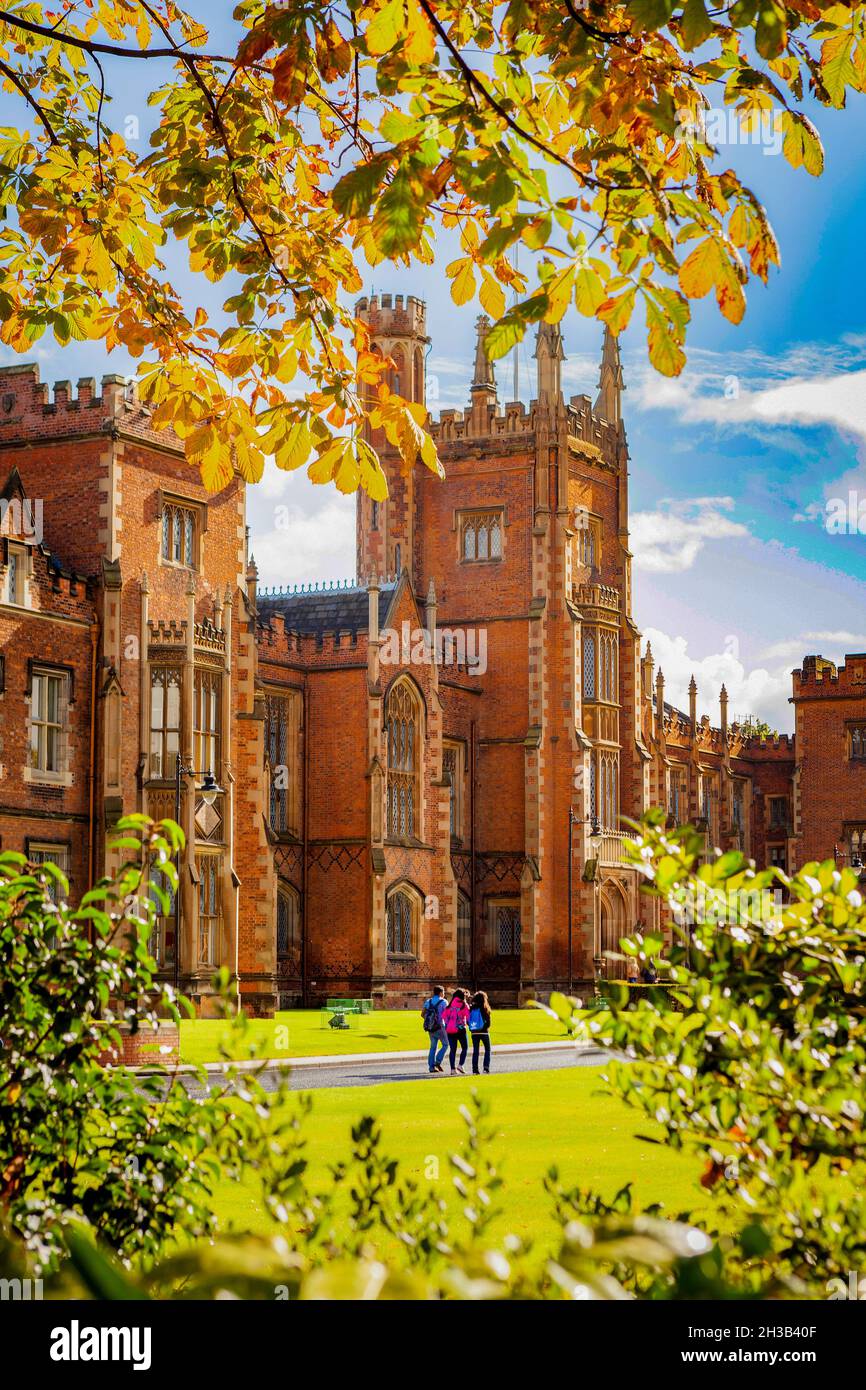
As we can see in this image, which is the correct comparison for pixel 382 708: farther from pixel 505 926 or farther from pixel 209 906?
pixel 209 906

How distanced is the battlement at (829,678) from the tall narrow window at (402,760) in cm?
2643

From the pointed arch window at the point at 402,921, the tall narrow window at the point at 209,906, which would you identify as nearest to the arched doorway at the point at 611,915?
the pointed arch window at the point at 402,921

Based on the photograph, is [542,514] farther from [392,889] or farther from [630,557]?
[392,889]

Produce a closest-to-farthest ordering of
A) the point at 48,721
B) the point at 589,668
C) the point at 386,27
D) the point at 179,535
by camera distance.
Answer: the point at 386,27 < the point at 48,721 < the point at 179,535 < the point at 589,668

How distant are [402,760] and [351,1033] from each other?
1287 cm

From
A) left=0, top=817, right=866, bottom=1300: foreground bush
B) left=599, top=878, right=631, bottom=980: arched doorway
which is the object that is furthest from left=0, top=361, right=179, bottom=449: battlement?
left=0, top=817, right=866, bottom=1300: foreground bush

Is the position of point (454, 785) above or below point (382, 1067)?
above

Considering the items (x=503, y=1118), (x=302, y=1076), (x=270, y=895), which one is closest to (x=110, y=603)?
(x=270, y=895)

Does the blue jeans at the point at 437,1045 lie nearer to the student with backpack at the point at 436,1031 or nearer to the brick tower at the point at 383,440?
the student with backpack at the point at 436,1031

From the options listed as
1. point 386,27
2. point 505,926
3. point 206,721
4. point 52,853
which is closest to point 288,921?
point 505,926

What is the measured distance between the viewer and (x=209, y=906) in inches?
1411

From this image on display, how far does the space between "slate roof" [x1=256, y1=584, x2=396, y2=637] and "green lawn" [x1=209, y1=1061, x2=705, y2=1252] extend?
973 inches

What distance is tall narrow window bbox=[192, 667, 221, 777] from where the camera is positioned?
35.5 m

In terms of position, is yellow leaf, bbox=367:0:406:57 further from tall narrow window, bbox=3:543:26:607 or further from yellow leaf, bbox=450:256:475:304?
tall narrow window, bbox=3:543:26:607
